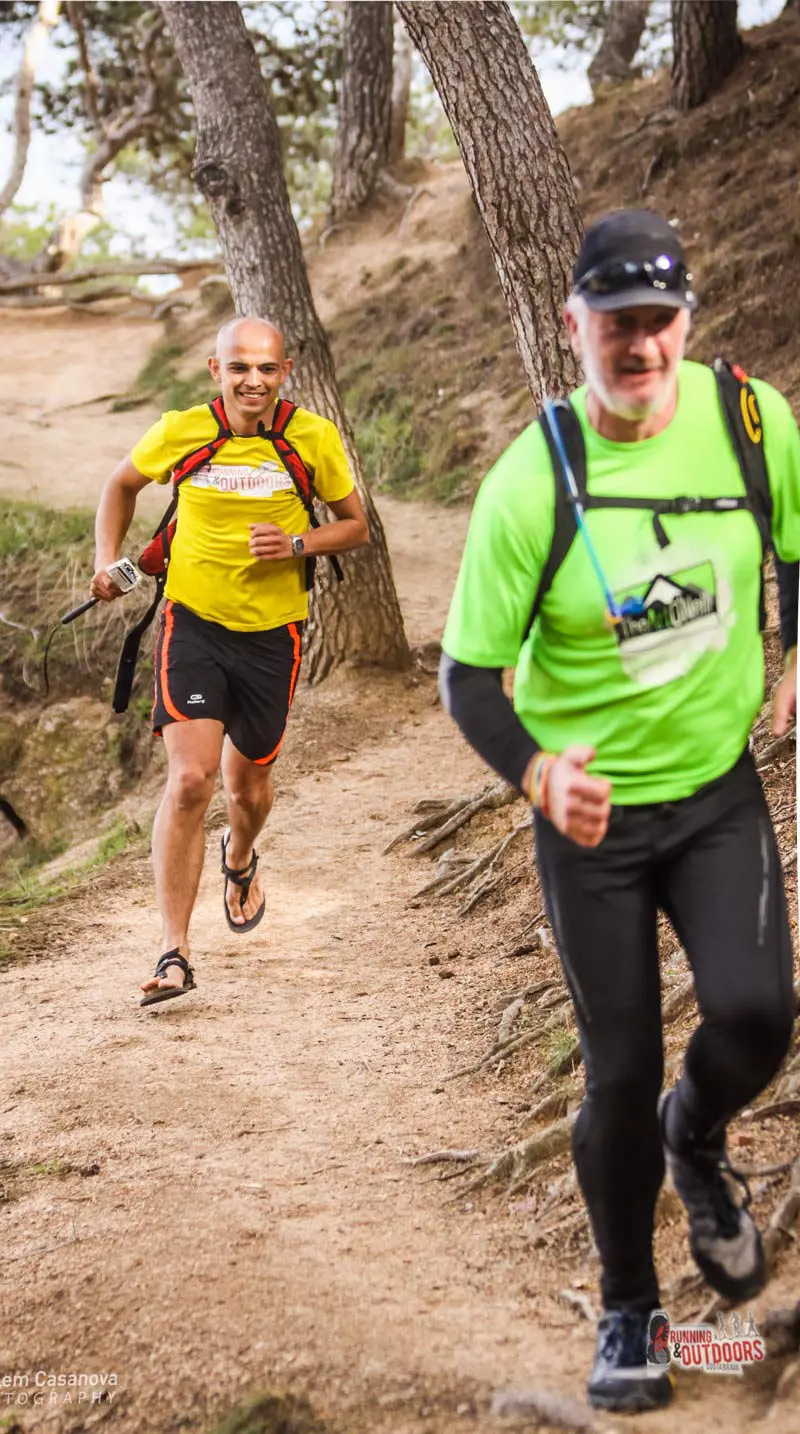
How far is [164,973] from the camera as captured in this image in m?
5.70

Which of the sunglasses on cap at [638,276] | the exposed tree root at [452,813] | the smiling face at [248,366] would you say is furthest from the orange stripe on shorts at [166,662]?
the sunglasses on cap at [638,276]

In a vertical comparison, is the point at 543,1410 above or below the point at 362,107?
below

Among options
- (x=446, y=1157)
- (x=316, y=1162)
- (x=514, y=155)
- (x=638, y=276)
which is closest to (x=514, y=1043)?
(x=446, y=1157)

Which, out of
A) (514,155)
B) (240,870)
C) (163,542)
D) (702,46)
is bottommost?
(240,870)

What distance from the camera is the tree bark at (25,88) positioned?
84.8ft

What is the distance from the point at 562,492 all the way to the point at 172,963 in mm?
3525

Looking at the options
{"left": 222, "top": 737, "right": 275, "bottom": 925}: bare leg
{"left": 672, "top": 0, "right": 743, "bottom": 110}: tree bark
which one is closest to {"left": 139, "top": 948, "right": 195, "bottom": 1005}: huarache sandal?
{"left": 222, "top": 737, "right": 275, "bottom": 925}: bare leg

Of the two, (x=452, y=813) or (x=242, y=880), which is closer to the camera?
(x=242, y=880)

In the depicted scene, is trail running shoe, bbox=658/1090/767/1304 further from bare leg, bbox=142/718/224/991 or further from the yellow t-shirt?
the yellow t-shirt

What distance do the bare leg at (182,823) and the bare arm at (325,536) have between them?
0.71 meters

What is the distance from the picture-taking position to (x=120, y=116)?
1093 inches

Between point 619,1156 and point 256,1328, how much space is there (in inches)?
43.3

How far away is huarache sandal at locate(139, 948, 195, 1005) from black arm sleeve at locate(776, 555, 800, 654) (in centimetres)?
331

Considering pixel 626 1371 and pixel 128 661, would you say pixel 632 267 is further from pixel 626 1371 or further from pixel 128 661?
pixel 128 661
